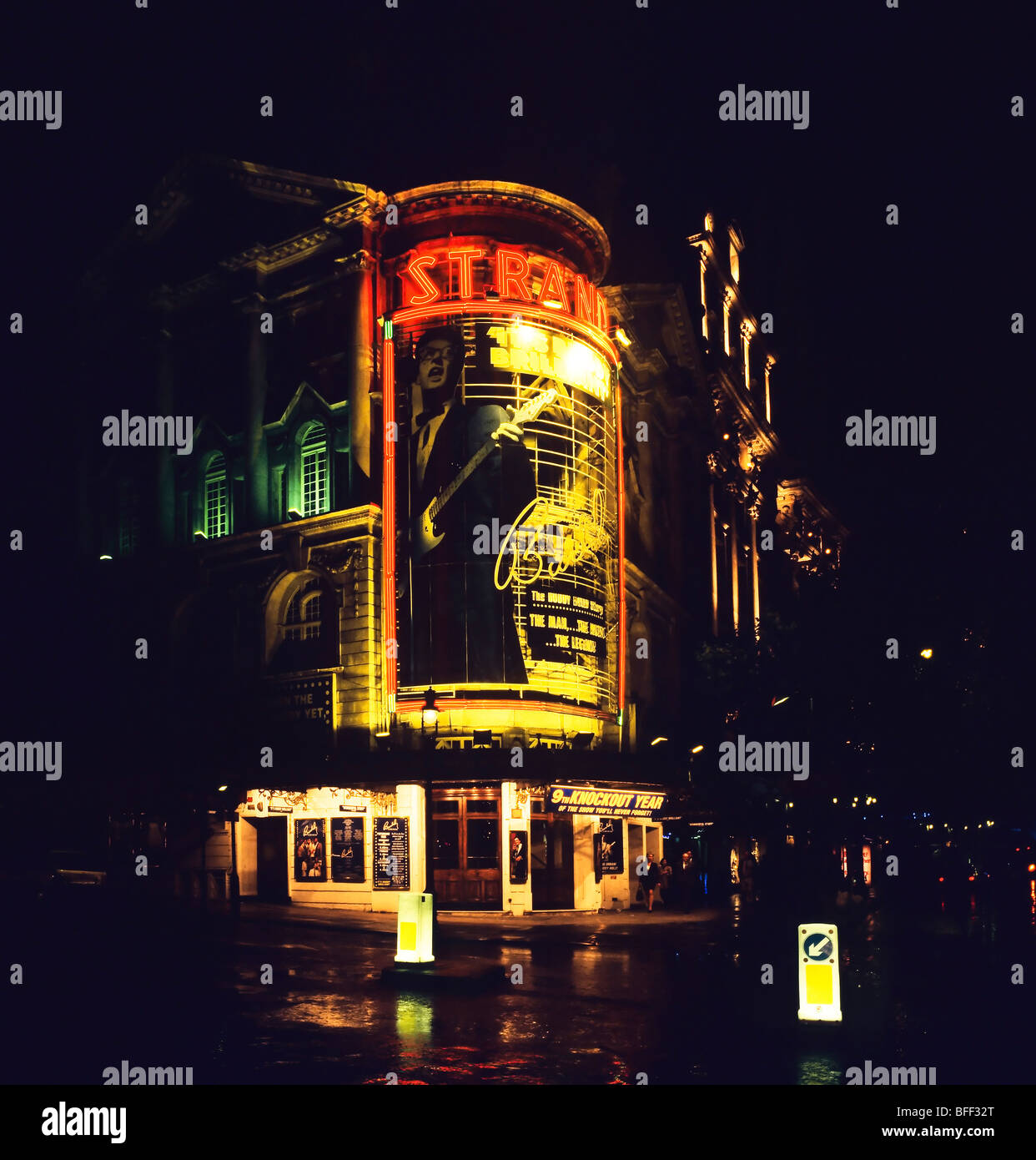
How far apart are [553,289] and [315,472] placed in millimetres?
10527

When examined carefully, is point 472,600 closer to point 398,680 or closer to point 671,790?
point 398,680

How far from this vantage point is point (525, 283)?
39281mm

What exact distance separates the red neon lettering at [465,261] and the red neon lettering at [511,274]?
0.81 m

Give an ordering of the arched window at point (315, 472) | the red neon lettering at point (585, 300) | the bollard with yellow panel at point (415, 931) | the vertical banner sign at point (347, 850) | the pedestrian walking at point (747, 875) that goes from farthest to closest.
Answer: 1. the pedestrian walking at point (747, 875)
2. the arched window at point (315, 472)
3. the red neon lettering at point (585, 300)
4. the vertical banner sign at point (347, 850)
5. the bollard with yellow panel at point (415, 931)

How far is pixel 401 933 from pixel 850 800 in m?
8.01

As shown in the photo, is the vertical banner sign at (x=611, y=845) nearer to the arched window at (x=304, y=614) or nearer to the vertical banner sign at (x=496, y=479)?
the vertical banner sign at (x=496, y=479)

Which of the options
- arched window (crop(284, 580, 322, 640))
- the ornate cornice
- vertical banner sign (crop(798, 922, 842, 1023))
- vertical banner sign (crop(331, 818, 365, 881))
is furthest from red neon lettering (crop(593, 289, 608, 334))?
vertical banner sign (crop(798, 922, 842, 1023))

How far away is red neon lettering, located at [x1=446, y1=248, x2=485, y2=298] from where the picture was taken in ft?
128

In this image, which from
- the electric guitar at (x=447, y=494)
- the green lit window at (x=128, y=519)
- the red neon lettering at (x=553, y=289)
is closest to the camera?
the electric guitar at (x=447, y=494)

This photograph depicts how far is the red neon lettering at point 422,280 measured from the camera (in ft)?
128
